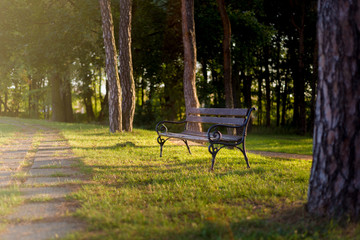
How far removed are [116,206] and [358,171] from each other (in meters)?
2.48

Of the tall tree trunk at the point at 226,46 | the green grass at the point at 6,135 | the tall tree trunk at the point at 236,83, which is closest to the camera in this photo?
the green grass at the point at 6,135

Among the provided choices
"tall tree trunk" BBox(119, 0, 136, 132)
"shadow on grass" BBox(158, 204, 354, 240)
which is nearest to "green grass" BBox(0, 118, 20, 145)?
"tall tree trunk" BBox(119, 0, 136, 132)

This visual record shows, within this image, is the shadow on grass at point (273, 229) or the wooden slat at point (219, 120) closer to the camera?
the shadow on grass at point (273, 229)

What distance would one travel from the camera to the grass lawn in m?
3.06

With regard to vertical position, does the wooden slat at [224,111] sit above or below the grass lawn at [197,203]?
above

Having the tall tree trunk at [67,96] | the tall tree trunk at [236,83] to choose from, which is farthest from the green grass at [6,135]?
the tall tree trunk at [236,83]

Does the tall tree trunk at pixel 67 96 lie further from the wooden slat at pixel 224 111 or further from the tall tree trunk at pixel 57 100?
the wooden slat at pixel 224 111

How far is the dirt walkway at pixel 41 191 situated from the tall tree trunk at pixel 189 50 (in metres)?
5.28

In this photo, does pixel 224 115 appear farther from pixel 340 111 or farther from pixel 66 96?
pixel 66 96

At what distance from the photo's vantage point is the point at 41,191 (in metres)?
4.43

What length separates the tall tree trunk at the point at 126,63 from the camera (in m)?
13.6

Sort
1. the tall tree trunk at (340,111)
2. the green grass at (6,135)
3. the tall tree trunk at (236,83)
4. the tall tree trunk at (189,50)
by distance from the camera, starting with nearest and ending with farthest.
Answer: the tall tree trunk at (340,111) → the green grass at (6,135) → the tall tree trunk at (189,50) → the tall tree trunk at (236,83)

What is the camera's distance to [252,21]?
20312mm

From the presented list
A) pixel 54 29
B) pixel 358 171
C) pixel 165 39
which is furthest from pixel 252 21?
pixel 358 171
